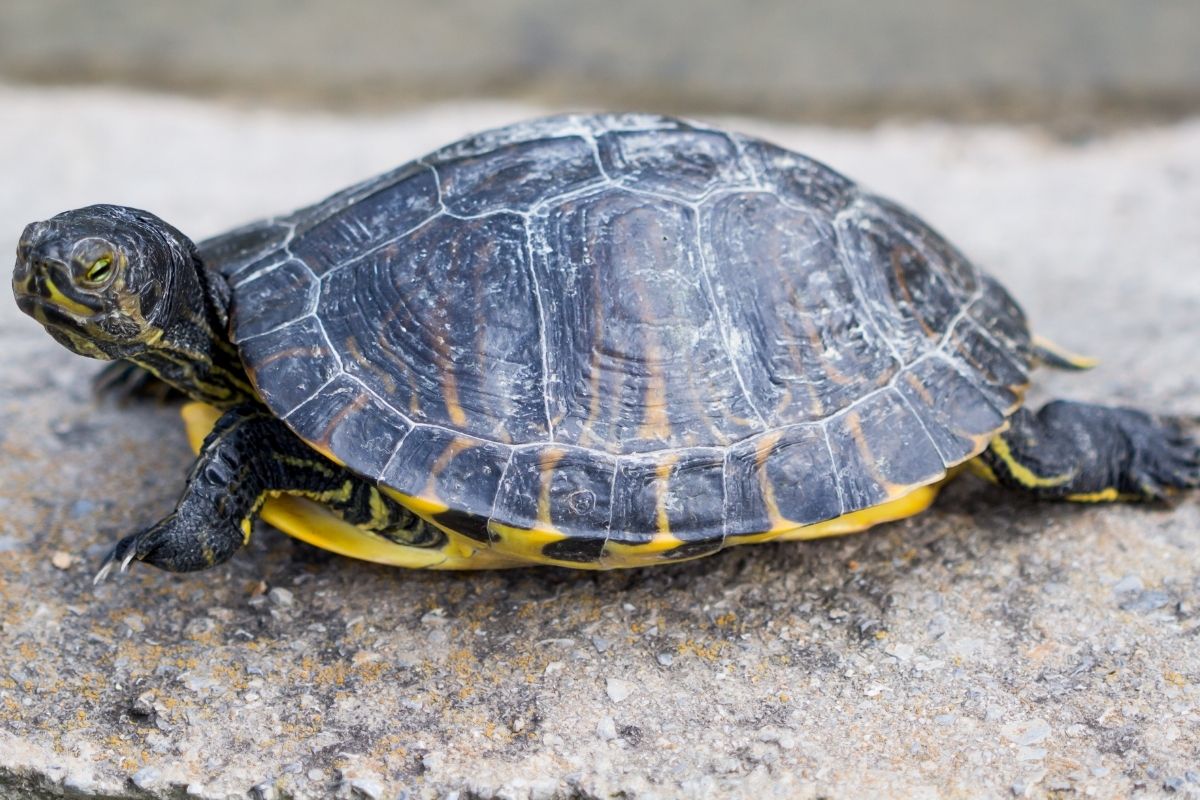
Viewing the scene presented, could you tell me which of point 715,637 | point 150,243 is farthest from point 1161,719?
→ point 150,243

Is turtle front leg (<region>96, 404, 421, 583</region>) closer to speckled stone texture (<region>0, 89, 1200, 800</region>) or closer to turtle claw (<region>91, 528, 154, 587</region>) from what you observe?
turtle claw (<region>91, 528, 154, 587</region>)

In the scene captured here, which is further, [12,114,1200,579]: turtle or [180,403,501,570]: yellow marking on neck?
[180,403,501,570]: yellow marking on neck

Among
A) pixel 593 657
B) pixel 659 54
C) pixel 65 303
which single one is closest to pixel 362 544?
pixel 593 657

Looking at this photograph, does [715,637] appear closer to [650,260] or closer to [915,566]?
[915,566]

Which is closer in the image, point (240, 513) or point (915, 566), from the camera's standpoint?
point (240, 513)

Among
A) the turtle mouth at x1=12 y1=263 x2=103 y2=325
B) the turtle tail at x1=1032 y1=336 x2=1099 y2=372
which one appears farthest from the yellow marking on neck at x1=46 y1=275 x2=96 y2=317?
the turtle tail at x1=1032 y1=336 x2=1099 y2=372

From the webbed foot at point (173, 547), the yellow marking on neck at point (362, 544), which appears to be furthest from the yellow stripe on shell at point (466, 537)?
the webbed foot at point (173, 547)

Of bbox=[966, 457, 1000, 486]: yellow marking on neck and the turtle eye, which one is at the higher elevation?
the turtle eye

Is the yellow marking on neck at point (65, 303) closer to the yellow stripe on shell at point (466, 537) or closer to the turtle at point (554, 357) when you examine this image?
the turtle at point (554, 357)
